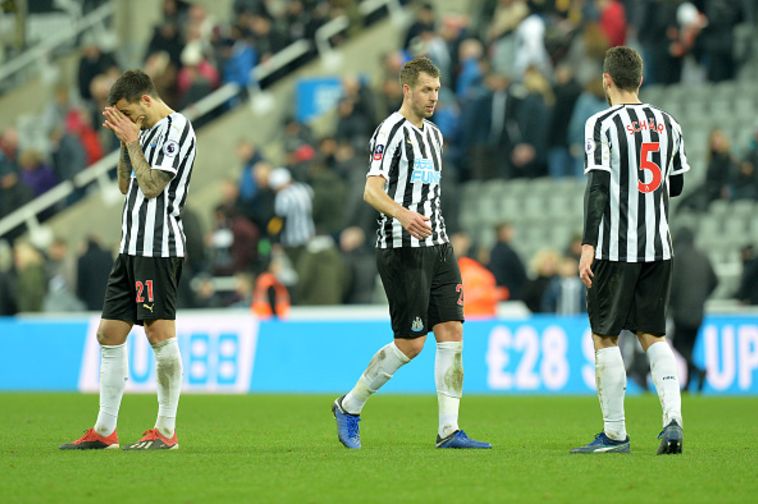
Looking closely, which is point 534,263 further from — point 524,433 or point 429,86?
point 429,86

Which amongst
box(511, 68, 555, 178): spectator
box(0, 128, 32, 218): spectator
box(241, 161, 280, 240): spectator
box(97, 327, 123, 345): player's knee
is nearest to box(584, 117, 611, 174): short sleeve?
box(97, 327, 123, 345): player's knee

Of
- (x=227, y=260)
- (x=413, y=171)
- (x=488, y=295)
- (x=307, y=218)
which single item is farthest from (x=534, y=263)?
(x=413, y=171)

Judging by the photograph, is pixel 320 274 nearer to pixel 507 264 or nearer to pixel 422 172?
pixel 507 264

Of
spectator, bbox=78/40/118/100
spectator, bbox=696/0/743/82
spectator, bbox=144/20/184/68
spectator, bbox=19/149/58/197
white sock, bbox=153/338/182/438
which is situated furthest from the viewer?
spectator, bbox=78/40/118/100

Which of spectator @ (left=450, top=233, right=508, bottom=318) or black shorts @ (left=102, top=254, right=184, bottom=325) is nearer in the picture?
black shorts @ (left=102, top=254, right=184, bottom=325)

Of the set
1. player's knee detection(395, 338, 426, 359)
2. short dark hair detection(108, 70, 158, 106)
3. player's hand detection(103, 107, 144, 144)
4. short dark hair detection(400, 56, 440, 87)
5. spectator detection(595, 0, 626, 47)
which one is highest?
spectator detection(595, 0, 626, 47)

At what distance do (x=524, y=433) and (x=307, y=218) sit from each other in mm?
11409

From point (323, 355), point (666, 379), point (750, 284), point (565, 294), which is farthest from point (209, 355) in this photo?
point (666, 379)

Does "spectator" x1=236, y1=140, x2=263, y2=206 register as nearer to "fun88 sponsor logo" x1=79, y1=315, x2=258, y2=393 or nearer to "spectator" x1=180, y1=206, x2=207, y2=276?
"spectator" x1=180, y1=206, x2=207, y2=276

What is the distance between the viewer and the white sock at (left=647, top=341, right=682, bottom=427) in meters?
8.88

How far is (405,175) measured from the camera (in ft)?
31.5

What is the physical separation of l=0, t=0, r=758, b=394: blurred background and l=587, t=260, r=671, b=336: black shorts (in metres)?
8.96

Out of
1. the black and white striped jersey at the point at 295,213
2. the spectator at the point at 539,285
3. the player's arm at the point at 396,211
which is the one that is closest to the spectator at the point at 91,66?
the black and white striped jersey at the point at 295,213

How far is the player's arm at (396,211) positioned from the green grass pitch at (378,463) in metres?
1.31
